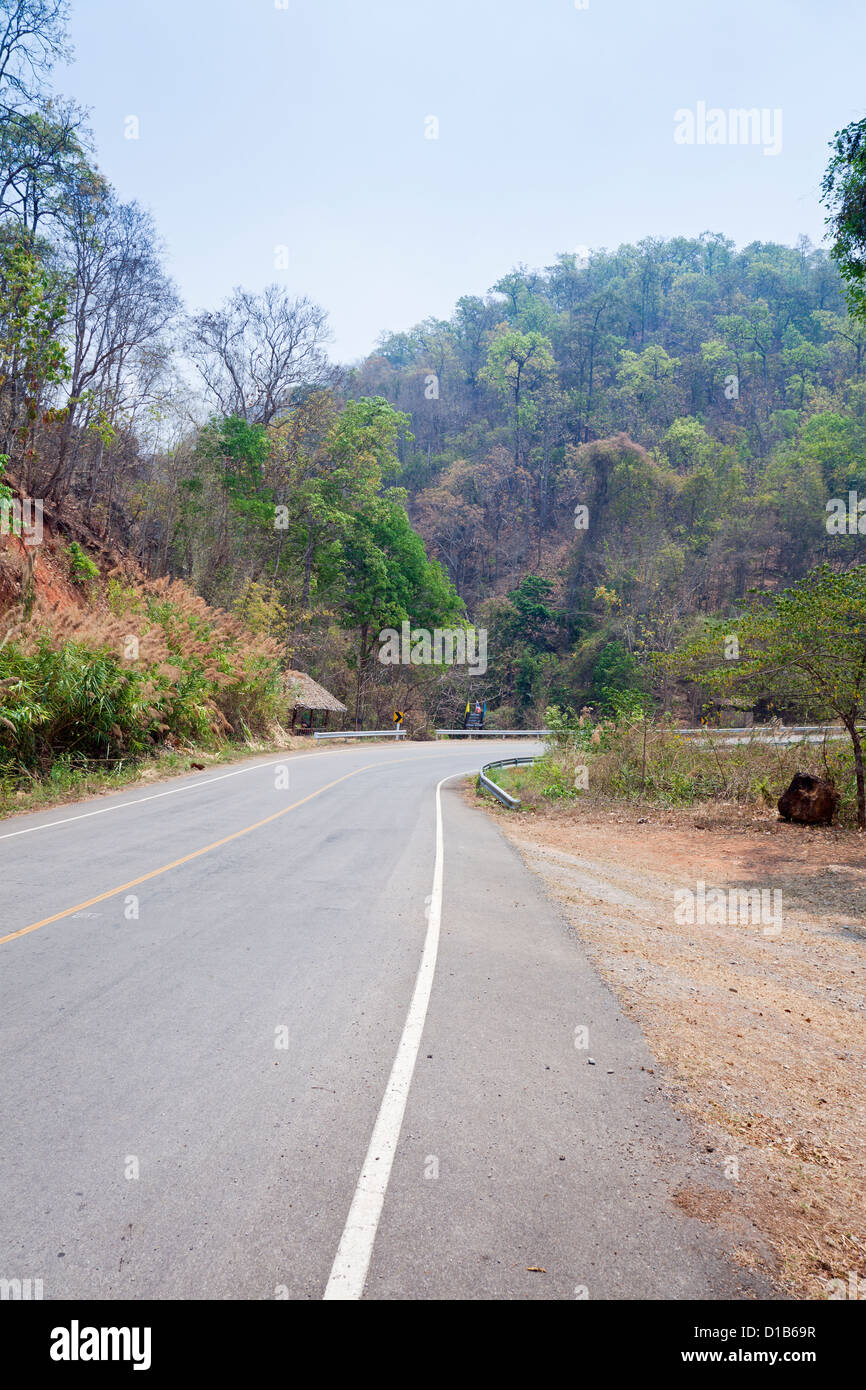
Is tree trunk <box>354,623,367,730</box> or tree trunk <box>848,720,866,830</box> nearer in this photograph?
tree trunk <box>848,720,866,830</box>

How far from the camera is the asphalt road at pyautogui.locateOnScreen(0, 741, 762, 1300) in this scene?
286cm

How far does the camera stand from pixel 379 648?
52.4 metres

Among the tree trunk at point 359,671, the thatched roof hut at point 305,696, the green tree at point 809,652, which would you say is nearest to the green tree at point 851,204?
the green tree at point 809,652

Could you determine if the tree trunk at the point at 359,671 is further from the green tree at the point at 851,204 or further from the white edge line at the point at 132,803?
the green tree at the point at 851,204

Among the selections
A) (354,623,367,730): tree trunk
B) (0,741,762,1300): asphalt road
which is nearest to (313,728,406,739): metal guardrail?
(354,623,367,730): tree trunk

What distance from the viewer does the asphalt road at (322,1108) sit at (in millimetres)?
2857

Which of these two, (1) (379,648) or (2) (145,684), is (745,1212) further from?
(1) (379,648)

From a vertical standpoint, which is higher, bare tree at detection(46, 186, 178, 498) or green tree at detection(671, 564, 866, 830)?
bare tree at detection(46, 186, 178, 498)

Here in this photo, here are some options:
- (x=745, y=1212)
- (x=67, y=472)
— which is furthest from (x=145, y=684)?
(x=745, y=1212)

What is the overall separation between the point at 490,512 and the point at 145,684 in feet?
188

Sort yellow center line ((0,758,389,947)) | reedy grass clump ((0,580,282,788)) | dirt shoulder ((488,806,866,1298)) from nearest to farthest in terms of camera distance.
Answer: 1. dirt shoulder ((488,806,866,1298))
2. yellow center line ((0,758,389,947))
3. reedy grass clump ((0,580,282,788))

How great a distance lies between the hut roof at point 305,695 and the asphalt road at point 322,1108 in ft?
90.0

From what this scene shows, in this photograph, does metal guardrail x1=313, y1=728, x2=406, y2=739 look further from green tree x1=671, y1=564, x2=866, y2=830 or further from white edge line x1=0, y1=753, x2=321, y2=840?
green tree x1=671, y1=564, x2=866, y2=830

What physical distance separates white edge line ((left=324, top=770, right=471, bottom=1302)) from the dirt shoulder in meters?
1.27
